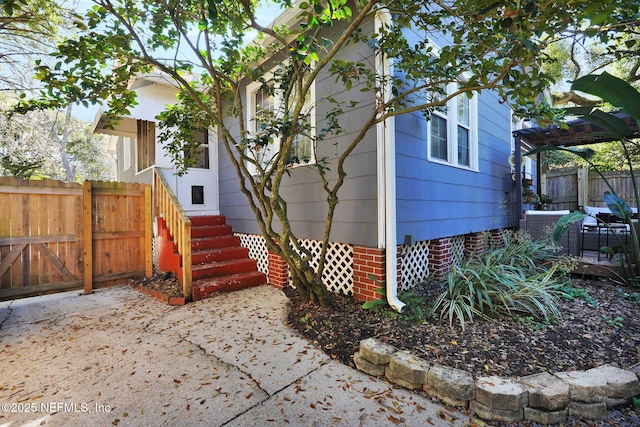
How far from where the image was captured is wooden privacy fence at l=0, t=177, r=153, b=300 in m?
4.65

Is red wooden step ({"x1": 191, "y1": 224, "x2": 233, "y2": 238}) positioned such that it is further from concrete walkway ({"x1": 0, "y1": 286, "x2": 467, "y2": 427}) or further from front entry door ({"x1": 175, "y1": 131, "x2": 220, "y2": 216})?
concrete walkway ({"x1": 0, "y1": 286, "x2": 467, "y2": 427})

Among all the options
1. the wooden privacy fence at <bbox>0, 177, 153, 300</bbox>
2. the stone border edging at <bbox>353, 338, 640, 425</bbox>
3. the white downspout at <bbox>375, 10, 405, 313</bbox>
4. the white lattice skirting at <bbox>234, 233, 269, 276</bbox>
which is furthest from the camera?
the white lattice skirting at <bbox>234, 233, 269, 276</bbox>

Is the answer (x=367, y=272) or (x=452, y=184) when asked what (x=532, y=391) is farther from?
(x=452, y=184)

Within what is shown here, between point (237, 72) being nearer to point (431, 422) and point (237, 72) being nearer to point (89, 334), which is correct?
point (89, 334)

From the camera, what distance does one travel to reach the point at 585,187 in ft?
28.5

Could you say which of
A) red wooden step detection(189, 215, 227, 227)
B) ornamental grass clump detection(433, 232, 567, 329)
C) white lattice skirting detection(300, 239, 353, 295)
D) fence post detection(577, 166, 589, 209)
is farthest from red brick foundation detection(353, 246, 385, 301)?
fence post detection(577, 166, 589, 209)

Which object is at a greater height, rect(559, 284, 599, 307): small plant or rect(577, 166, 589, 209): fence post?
rect(577, 166, 589, 209): fence post

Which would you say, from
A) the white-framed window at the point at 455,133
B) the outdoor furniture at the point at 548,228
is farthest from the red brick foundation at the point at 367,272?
the outdoor furniture at the point at 548,228

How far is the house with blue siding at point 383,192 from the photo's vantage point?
383 cm

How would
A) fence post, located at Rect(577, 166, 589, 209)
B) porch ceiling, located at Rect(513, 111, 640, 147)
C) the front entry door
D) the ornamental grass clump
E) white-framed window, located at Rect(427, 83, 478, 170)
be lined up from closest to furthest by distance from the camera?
the ornamental grass clump
white-framed window, located at Rect(427, 83, 478, 170)
porch ceiling, located at Rect(513, 111, 640, 147)
the front entry door
fence post, located at Rect(577, 166, 589, 209)

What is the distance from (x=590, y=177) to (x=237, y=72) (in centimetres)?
1023

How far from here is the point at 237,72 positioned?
15.3 feet

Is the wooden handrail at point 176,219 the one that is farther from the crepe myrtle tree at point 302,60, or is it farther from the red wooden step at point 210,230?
the crepe myrtle tree at point 302,60

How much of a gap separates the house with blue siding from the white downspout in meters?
0.01
